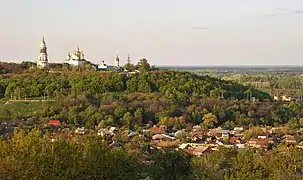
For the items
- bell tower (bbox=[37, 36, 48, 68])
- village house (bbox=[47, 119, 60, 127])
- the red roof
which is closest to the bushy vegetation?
village house (bbox=[47, 119, 60, 127])

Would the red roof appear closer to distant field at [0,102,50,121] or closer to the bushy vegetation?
distant field at [0,102,50,121]

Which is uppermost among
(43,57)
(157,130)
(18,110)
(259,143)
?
(43,57)

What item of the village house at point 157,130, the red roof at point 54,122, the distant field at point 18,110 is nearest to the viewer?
the village house at point 157,130

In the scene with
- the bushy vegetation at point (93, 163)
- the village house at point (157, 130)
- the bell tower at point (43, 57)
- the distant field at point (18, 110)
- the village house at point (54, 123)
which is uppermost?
the bell tower at point (43, 57)

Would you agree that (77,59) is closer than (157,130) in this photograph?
No

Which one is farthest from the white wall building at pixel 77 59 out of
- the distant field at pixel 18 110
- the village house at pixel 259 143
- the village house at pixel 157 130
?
the village house at pixel 259 143

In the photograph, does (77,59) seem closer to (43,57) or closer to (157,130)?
(43,57)

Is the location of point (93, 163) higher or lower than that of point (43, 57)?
lower

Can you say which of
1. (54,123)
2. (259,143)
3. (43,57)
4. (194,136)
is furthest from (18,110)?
(259,143)

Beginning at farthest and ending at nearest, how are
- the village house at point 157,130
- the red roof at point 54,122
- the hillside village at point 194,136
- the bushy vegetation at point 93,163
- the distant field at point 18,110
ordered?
the distant field at point 18,110 < the red roof at point 54,122 < the village house at point 157,130 < the hillside village at point 194,136 < the bushy vegetation at point 93,163

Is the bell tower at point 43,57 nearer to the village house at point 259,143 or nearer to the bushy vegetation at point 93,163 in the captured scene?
the village house at point 259,143

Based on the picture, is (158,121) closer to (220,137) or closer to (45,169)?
(220,137)

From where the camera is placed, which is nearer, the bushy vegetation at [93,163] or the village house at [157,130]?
the bushy vegetation at [93,163]
